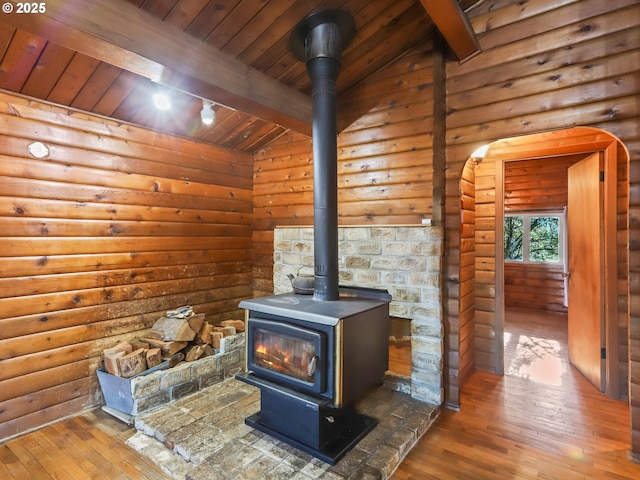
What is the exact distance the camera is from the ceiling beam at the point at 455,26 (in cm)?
195

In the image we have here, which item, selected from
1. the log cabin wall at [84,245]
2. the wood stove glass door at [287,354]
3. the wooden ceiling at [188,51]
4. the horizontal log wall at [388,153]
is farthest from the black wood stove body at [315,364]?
the wooden ceiling at [188,51]

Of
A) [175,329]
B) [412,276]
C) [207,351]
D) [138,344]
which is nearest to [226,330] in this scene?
[207,351]

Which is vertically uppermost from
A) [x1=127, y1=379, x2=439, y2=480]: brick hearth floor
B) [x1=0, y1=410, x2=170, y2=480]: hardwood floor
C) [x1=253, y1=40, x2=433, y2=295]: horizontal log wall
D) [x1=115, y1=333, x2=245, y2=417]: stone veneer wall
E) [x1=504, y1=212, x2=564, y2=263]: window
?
[x1=253, y1=40, x2=433, y2=295]: horizontal log wall

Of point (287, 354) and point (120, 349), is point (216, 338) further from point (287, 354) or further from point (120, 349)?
point (287, 354)

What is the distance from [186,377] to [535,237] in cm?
655

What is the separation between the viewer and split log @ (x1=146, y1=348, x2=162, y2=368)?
262cm

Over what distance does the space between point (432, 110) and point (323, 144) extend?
0.97m

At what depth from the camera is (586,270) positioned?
3105 mm

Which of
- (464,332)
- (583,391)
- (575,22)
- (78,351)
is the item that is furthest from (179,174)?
(583,391)

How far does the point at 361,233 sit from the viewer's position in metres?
2.85

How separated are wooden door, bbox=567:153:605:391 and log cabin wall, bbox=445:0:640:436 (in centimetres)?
15

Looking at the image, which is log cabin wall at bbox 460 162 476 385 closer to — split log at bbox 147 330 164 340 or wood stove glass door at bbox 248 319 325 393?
wood stove glass door at bbox 248 319 325 393

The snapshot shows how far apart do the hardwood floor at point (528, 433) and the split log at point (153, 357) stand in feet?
6.36

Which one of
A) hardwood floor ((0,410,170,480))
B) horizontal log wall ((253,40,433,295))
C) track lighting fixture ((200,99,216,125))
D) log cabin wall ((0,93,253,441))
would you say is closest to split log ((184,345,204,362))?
log cabin wall ((0,93,253,441))
